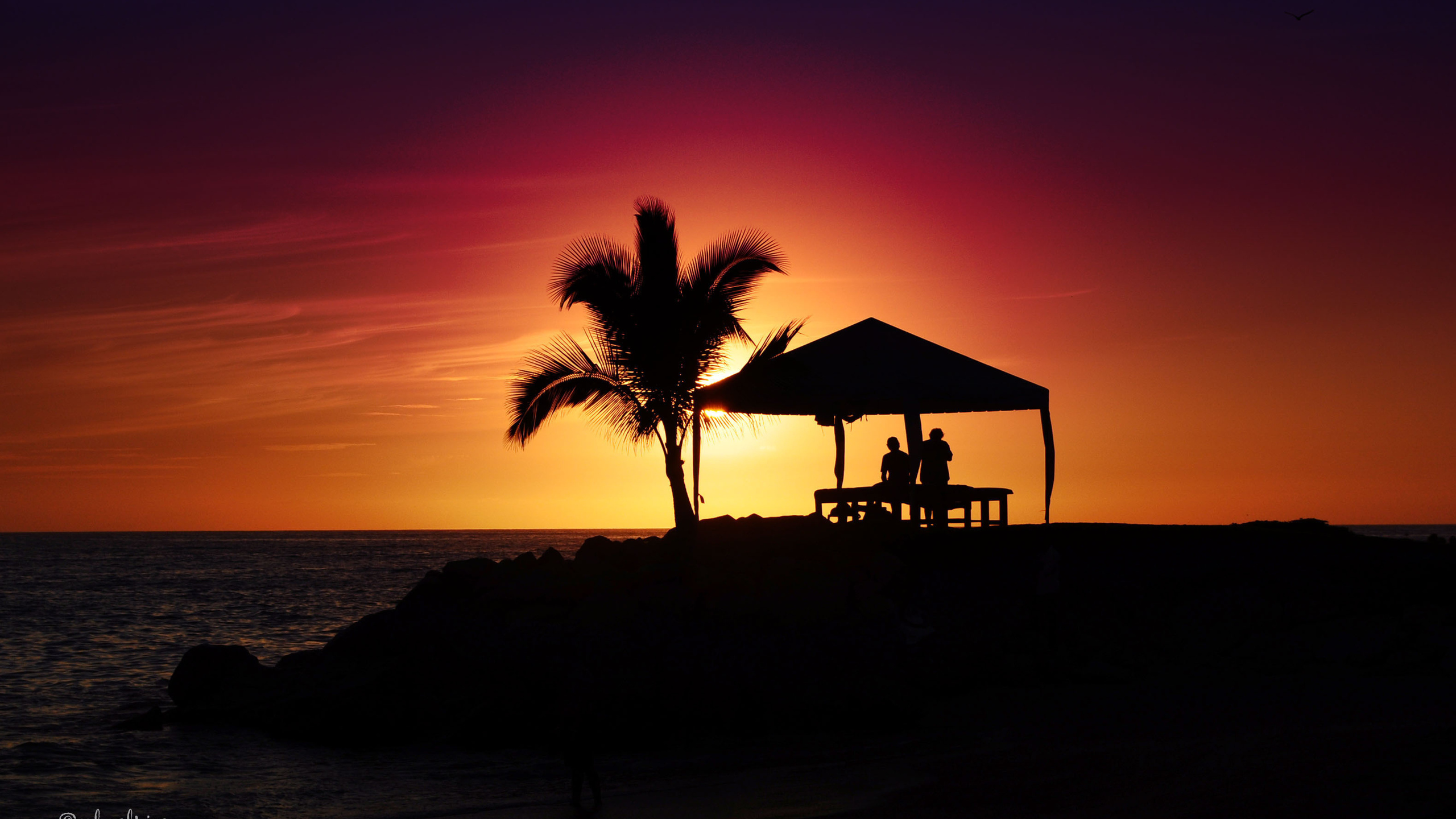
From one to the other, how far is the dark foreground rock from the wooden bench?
0.76m

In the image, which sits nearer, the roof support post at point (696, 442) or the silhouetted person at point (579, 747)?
the silhouetted person at point (579, 747)

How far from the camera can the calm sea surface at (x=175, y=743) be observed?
1273cm

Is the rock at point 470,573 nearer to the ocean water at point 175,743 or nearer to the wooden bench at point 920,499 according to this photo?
the ocean water at point 175,743

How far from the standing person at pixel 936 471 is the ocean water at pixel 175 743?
25.5 feet

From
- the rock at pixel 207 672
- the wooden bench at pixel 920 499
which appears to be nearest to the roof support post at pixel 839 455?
the wooden bench at pixel 920 499

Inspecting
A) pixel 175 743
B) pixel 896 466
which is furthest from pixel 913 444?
pixel 175 743

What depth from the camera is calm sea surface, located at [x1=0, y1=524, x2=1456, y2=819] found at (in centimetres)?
1273

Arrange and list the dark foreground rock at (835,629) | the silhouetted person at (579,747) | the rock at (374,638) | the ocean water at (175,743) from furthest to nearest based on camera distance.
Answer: the rock at (374,638), the dark foreground rock at (835,629), the ocean water at (175,743), the silhouetted person at (579,747)

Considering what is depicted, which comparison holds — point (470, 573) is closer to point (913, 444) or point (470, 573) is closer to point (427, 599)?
point (427, 599)

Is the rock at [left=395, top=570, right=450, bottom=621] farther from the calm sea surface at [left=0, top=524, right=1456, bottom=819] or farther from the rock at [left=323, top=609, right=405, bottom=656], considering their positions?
the calm sea surface at [left=0, top=524, right=1456, bottom=819]

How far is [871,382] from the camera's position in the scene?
56.1 ft

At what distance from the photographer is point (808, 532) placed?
17656 millimetres

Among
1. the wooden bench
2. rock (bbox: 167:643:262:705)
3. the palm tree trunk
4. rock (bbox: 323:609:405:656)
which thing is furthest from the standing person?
rock (bbox: 167:643:262:705)

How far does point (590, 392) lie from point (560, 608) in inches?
186
